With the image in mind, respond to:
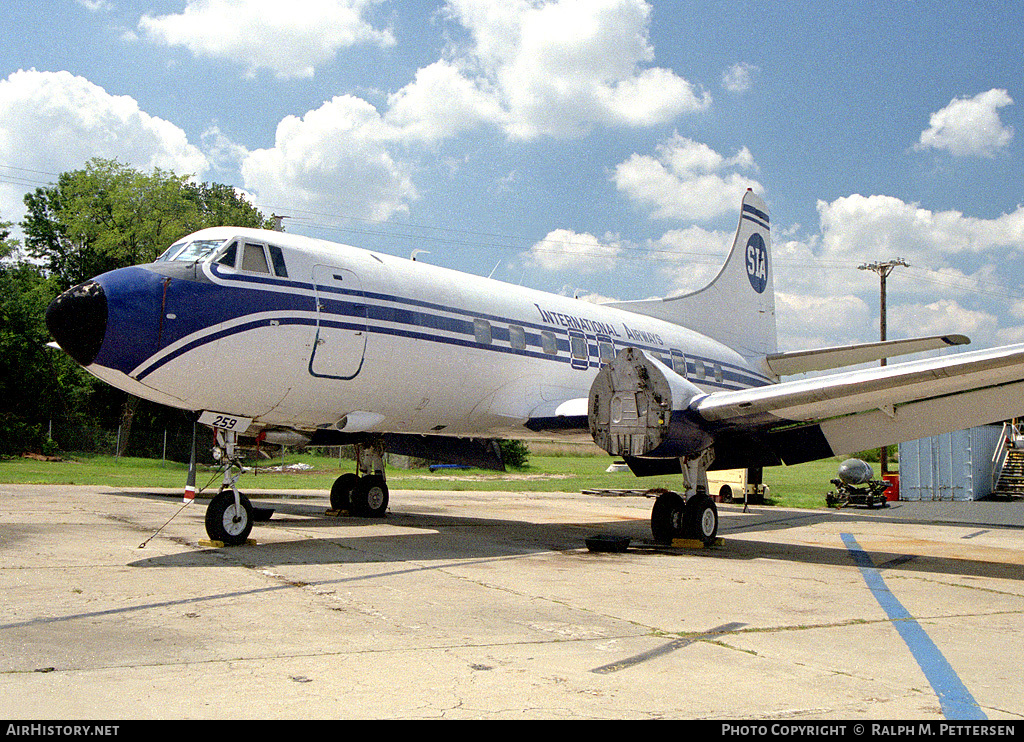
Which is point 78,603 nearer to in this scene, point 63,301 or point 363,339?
point 63,301

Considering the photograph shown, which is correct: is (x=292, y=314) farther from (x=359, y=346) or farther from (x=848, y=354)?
(x=848, y=354)

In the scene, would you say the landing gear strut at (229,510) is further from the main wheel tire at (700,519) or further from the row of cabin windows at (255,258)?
the main wheel tire at (700,519)

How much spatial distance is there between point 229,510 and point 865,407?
8357mm

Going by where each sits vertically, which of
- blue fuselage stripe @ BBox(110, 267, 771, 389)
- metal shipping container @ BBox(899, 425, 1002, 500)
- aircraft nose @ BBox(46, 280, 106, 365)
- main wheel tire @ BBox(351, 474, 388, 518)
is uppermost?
blue fuselage stripe @ BBox(110, 267, 771, 389)

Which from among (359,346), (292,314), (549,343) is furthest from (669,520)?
(292,314)

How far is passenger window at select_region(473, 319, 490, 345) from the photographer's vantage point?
39.5 feet

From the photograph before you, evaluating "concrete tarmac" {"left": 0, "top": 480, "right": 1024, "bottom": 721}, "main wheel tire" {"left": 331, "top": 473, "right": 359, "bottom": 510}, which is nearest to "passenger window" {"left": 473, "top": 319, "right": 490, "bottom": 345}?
"concrete tarmac" {"left": 0, "top": 480, "right": 1024, "bottom": 721}

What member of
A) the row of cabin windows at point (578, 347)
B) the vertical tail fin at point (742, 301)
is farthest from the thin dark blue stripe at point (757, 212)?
the row of cabin windows at point (578, 347)

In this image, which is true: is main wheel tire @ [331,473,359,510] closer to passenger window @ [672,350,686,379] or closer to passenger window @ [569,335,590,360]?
passenger window @ [569,335,590,360]

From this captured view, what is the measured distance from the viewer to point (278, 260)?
973cm

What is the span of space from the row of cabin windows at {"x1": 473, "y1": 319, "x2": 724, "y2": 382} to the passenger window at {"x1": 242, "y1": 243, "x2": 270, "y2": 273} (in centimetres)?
347

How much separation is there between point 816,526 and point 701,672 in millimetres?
13223

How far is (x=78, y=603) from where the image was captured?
5.93m
